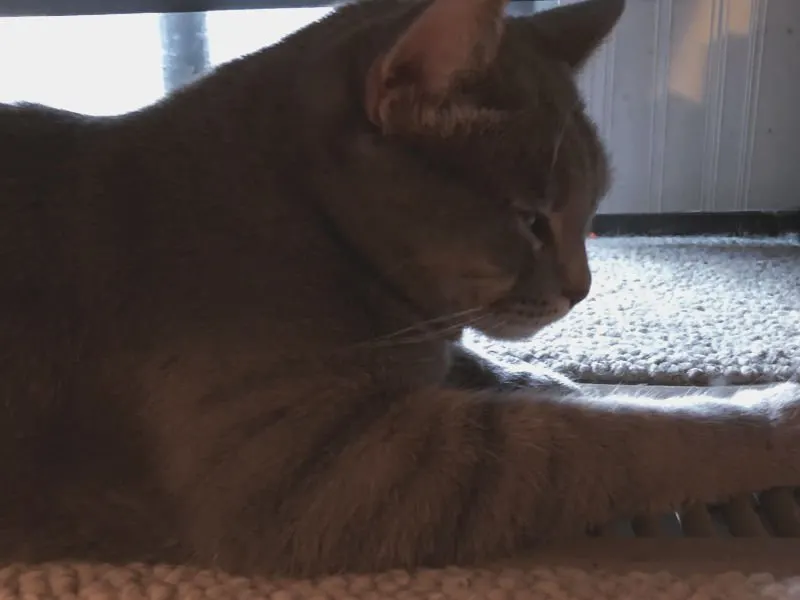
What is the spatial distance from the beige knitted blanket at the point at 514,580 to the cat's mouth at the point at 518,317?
0.70ft

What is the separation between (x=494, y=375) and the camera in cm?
110

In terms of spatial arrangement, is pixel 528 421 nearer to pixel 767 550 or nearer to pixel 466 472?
pixel 466 472

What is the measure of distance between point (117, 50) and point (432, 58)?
1.54 m

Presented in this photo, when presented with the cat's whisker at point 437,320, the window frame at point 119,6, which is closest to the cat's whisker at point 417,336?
the cat's whisker at point 437,320

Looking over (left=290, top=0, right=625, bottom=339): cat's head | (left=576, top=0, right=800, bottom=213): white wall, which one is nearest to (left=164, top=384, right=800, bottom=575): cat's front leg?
(left=290, top=0, right=625, bottom=339): cat's head

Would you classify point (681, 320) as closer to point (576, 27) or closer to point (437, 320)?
point (576, 27)

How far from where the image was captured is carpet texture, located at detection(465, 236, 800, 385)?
1272mm

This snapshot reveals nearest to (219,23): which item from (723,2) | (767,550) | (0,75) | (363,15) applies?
(0,75)

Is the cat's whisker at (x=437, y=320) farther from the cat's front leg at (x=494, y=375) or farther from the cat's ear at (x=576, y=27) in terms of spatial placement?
the cat's ear at (x=576, y=27)

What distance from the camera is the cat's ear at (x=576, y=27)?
992mm

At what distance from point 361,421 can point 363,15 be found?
41cm

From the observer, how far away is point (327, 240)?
33.3 inches

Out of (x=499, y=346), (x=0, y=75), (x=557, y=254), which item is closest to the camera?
(x=557, y=254)

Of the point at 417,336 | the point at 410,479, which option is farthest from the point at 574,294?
the point at 410,479
